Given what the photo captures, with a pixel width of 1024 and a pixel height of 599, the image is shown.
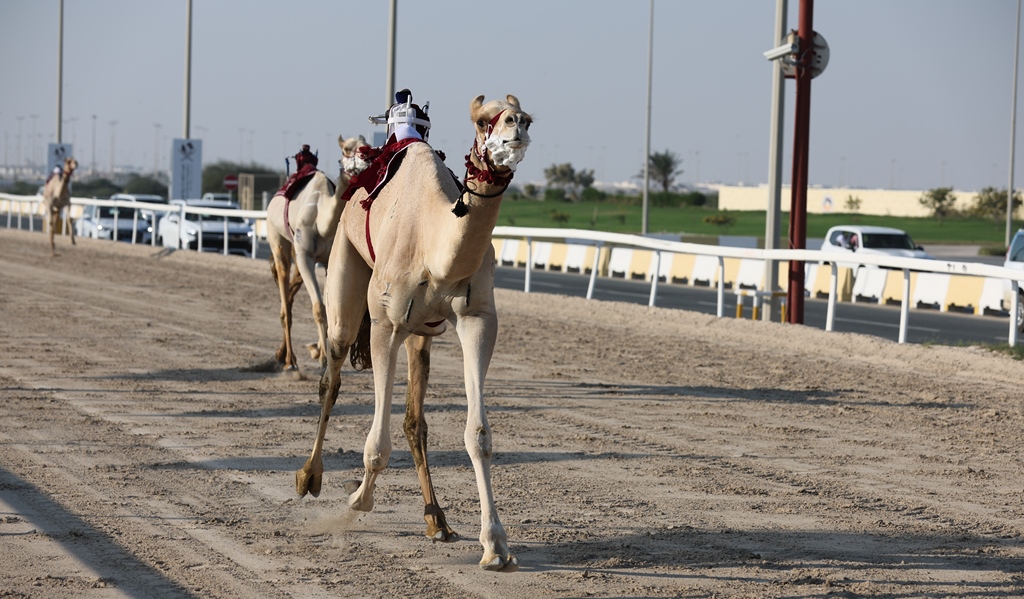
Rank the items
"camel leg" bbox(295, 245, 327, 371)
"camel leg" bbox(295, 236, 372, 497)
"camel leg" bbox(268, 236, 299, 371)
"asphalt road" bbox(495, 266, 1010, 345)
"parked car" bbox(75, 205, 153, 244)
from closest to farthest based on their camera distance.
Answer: "camel leg" bbox(295, 236, 372, 497) < "camel leg" bbox(295, 245, 327, 371) < "camel leg" bbox(268, 236, 299, 371) < "asphalt road" bbox(495, 266, 1010, 345) < "parked car" bbox(75, 205, 153, 244)

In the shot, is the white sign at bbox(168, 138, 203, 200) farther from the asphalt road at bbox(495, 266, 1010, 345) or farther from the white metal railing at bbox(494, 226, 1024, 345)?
the white metal railing at bbox(494, 226, 1024, 345)

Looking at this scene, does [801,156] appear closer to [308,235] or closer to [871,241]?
[308,235]

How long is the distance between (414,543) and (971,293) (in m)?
22.2

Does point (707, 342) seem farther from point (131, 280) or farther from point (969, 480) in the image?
point (131, 280)

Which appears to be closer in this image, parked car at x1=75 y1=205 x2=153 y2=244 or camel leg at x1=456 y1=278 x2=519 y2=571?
camel leg at x1=456 y1=278 x2=519 y2=571

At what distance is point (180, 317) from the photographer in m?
18.6

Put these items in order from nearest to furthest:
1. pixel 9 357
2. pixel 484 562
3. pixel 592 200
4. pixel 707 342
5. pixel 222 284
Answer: pixel 484 562
pixel 9 357
pixel 707 342
pixel 222 284
pixel 592 200

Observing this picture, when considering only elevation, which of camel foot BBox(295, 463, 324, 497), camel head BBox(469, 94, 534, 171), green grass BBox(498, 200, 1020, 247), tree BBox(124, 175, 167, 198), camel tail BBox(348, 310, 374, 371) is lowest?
camel foot BBox(295, 463, 324, 497)

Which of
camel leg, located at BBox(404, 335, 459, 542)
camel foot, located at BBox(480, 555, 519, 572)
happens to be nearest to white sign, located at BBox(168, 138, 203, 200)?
camel leg, located at BBox(404, 335, 459, 542)

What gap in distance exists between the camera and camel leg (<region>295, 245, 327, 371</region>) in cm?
1240

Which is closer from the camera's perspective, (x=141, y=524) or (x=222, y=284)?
(x=141, y=524)

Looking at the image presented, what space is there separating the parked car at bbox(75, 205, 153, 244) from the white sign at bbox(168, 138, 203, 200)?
1.43 metres

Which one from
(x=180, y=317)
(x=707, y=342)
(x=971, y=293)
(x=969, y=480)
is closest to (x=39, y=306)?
(x=180, y=317)

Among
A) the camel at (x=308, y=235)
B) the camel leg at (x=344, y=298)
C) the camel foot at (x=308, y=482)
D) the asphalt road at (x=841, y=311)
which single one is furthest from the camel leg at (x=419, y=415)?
the asphalt road at (x=841, y=311)
